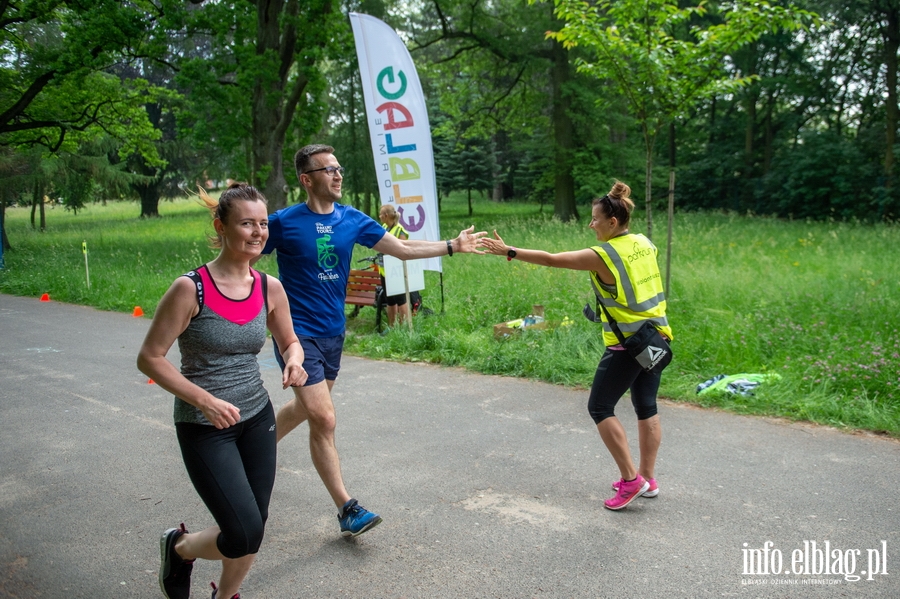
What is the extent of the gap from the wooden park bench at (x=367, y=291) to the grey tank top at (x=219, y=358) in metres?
7.17

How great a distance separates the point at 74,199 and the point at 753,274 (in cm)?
3694

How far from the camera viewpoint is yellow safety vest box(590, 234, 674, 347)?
4.16 m

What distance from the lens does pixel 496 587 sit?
3490mm

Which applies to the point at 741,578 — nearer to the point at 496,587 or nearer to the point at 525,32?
the point at 496,587

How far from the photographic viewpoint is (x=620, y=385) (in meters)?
4.30

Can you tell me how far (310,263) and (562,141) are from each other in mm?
24848

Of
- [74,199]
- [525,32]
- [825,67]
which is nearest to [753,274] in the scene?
[525,32]

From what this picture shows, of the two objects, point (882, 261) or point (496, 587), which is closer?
point (496, 587)

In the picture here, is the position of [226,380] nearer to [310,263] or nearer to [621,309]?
[310,263]

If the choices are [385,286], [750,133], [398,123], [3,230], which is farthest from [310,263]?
[750,133]

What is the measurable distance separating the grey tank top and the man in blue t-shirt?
0.88m

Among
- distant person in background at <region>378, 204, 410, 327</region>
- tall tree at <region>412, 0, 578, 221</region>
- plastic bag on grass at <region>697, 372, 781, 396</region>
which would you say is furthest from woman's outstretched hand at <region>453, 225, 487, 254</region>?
tall tree at <region>412, 0, 578, 221</region>

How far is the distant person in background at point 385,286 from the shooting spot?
32.3 ft

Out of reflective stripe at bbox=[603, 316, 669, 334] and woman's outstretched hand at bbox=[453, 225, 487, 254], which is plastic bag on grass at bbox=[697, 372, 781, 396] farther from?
woman's outstretched hand at bbox=[453, 225, 487, 254]
